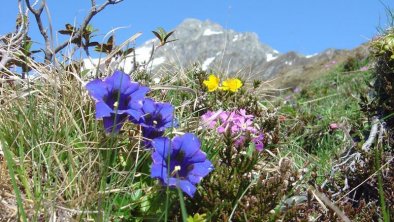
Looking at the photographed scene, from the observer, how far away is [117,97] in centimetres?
278

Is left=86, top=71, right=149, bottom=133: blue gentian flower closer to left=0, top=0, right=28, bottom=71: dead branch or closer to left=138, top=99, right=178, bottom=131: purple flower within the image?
left=138, top=99, right=178, bottom=131: purple flower

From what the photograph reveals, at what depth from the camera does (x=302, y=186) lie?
3355 millimetres

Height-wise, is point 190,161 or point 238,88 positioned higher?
point 238,88

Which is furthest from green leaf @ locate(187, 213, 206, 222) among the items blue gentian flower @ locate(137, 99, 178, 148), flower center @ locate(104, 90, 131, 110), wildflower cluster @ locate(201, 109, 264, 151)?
wildflower cluster @ locate(201, 109, 264, 151)

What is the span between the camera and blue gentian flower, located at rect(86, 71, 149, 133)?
2686mm

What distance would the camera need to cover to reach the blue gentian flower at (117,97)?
269 centimetres

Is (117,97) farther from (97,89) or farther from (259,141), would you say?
(259,141)

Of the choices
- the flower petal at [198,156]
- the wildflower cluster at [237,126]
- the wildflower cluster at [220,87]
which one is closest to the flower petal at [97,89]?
the flower petal at [198,156]

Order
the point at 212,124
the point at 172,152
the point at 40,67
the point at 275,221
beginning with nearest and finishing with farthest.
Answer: the point at 172,152 < the point at 275,221 < the point at 40,67 < the point at 212,124

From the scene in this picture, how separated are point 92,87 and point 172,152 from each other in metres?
0.47

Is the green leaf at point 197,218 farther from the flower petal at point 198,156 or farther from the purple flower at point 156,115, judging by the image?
the purple flower at point 156,115

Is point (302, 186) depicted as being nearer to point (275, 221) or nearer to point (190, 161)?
point (275, 221)

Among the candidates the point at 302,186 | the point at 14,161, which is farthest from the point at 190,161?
the point at 302,186

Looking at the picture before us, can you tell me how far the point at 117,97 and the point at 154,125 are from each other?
21cm
